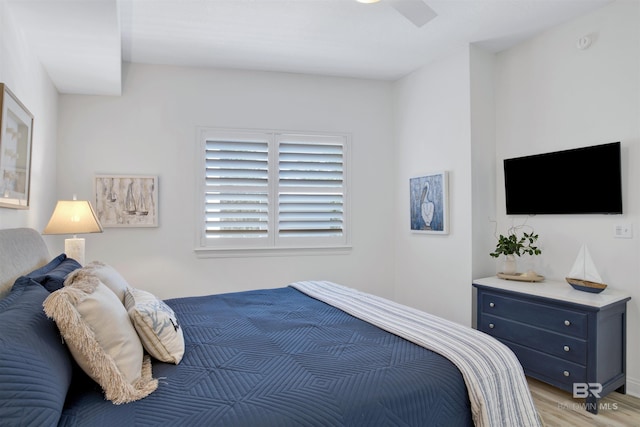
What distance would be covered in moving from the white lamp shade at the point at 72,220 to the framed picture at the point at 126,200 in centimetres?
67

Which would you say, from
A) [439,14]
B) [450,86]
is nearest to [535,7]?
[439,14]

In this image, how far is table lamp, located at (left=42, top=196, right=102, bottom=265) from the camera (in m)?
2.99

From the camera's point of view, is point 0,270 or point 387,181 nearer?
point 0,270

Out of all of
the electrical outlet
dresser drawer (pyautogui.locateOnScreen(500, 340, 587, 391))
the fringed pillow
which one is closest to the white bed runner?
the fringed pillow

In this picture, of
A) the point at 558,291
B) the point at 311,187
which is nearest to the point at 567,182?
the point at 558,291

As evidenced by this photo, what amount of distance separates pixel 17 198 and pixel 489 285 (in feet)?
10.7

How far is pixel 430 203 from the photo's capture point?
399cm

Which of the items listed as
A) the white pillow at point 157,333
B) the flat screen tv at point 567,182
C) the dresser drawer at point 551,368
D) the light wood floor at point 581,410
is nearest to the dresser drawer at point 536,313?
the dresser drawer at point 551,368

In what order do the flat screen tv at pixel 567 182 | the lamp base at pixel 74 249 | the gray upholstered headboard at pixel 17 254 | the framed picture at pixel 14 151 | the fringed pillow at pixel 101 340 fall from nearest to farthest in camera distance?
the fringed pillow at pixel 101 340 < the gray upholstered headboard at pixel 17 254 < the framed picture at pixel 14 151 < the flat screen tv at pixel 567 182 < the lamp base at pixel 74 249

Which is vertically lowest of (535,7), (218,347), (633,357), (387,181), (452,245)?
(633,357)

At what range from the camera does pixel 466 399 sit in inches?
58.5

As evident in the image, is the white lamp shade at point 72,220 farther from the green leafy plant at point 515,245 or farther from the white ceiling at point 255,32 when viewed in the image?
the green leafy plant at point 515,245

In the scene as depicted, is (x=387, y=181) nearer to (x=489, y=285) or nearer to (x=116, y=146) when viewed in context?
(x=489, y=285)

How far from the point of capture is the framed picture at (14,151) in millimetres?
2115
